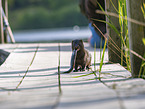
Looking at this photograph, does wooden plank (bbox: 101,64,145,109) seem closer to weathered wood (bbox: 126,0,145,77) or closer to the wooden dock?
the wooden dock

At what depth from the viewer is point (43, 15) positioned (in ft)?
114

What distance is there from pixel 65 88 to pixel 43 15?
32.4m

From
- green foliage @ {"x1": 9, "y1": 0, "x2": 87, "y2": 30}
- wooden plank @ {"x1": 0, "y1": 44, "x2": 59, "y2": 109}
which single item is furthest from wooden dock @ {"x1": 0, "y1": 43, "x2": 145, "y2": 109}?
green foliage @ {"x1": 9, "y1": 0, "x2": 87, "y2": 30}

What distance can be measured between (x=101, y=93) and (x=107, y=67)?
145 cm

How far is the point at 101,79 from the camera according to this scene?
3203 mm

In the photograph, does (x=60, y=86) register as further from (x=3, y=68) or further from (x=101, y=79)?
(x=3, y=68)

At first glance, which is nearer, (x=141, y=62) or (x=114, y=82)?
(x=114, y=82)

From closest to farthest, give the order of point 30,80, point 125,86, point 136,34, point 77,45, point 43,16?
point 125,86
point 136,34
point 30,80
point 77,45
point 43,16

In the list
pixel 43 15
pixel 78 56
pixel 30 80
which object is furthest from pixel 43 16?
pixel 30 80

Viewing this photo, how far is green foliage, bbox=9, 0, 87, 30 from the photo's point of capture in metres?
33.5

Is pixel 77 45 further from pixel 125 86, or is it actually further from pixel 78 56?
pixel 125 86

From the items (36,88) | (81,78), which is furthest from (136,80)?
(36,88)

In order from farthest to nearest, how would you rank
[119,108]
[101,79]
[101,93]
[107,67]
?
[107,67] → [101,79] → [101,93] → [119,108]

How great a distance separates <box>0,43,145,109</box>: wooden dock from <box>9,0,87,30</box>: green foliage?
2902 centimetres
